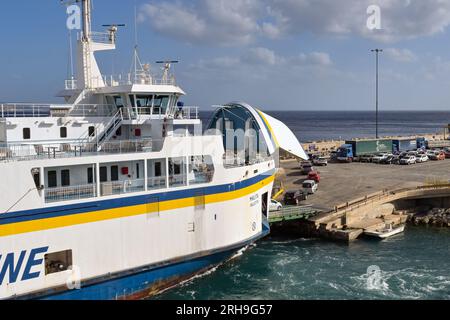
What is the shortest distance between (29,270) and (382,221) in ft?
76.2

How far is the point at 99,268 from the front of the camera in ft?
54.9

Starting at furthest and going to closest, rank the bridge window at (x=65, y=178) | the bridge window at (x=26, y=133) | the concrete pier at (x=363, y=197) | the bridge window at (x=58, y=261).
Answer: the concrete pier at (x=363, y=197) < the bridge window at (x=26, y=133) < the bridge window at (x=65, y=178) < the bridge window at (x=58, y=261)

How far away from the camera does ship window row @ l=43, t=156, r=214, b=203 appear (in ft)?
55.6

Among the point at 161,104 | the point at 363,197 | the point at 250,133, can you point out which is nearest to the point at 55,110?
the point at 161,104

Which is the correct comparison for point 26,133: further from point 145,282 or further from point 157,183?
point 145,282

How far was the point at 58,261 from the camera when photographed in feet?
52.3

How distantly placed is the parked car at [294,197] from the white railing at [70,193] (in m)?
17.9

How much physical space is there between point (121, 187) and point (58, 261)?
352cm

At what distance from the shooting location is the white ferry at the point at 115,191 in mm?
15414

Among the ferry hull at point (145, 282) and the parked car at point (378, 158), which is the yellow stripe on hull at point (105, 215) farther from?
the parked car at point (378, 158)

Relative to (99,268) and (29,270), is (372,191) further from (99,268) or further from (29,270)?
(29,270)

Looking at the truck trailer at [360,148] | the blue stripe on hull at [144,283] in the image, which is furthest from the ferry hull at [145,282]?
the truck trailer at [360,148]
